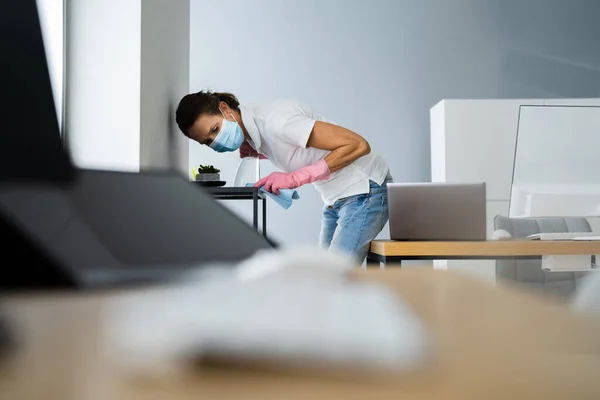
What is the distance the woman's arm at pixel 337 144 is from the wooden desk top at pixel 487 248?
29 centimetres

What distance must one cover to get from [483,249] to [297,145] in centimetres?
64

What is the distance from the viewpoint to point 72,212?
18.3 inches

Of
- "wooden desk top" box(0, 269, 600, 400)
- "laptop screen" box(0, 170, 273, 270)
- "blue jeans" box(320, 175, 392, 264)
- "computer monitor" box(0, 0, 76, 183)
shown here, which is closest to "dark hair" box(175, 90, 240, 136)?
"blue jeans" box(320, 175, 392, 264)

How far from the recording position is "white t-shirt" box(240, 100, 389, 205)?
69.8 inches

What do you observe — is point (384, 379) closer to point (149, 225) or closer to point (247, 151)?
point (149, 225)

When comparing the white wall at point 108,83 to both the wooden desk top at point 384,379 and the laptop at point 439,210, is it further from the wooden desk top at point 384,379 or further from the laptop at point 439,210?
the wooden desk top at point 384,379

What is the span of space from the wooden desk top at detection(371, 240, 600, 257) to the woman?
0.18 meters

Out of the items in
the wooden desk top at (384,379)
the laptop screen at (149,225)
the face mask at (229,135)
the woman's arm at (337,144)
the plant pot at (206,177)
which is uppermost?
the face mask at (229,135)

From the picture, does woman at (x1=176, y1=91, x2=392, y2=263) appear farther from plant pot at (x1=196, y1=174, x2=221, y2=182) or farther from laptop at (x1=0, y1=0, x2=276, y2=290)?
laptop at (x1=0, y1=0, x2=276, y2=290)

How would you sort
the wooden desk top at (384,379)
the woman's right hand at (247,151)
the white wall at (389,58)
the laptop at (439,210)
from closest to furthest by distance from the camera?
the wooden desk top at (384,379) < the laptop at (439,210) < the woman's right hand at (247,151) < the white wall at (389,58)

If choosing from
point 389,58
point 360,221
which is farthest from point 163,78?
point 389,58

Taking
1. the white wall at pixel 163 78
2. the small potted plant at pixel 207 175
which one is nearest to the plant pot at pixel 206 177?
the small potted plant at pixel 207 175

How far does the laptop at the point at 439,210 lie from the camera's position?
173 centimetres

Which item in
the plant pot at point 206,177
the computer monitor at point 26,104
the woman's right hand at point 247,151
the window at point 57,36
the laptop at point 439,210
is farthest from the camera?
the plant pot at point 206,177
